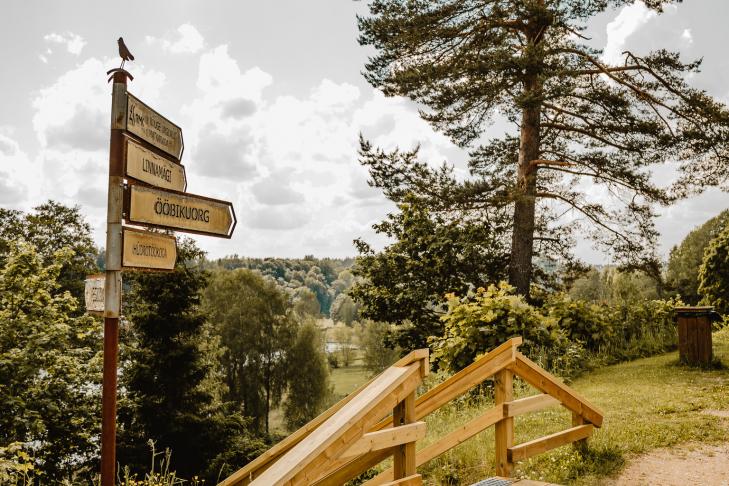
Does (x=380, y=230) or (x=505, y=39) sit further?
(x=380, y=230)

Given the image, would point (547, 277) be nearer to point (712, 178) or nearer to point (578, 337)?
point (578, 337)

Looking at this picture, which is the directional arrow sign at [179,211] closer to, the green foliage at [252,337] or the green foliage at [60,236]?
the green foliage at [60,236]

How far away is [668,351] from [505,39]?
8.86 m

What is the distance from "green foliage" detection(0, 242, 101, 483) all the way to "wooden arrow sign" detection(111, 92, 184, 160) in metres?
8.03

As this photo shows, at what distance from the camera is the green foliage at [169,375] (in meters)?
14.1

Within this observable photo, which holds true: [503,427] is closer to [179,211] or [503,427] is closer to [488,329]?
[179,211]

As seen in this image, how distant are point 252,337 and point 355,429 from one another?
38621 millimetres

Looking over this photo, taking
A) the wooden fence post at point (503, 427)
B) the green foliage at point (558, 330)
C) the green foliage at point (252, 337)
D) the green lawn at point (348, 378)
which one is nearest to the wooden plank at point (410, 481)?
the wooden fence post at point (503, 427)

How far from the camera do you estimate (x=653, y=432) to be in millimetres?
6086

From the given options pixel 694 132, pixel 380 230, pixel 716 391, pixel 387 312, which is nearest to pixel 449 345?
pixel 716 391

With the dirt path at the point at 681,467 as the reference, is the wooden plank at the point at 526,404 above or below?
above

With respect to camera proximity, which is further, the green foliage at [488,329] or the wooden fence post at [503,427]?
the green foliage at [488,329]

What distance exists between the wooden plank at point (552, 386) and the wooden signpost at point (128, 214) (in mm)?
2964

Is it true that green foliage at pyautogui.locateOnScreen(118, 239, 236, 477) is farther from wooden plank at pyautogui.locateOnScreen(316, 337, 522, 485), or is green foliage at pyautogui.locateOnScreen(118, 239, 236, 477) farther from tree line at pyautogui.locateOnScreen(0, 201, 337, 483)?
wooden plank at pyautogui.locateOnScreen(316, 337, 522, 485)
